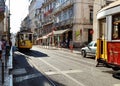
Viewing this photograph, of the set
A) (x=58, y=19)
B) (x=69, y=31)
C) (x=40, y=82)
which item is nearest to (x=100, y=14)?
(x=40, y=82)

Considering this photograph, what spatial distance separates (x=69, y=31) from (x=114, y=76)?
1673 inches

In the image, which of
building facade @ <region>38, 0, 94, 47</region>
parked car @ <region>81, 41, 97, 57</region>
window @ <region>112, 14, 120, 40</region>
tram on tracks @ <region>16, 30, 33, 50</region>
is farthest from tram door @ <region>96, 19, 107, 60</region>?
building facade @ <region>38, 0, 94, 47</region>

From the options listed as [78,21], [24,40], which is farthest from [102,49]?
[78,21]

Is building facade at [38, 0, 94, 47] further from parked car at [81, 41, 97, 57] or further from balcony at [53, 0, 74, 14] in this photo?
parked car at [81, 41, 97, 57]

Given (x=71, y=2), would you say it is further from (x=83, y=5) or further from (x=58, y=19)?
(x=58, y=19)

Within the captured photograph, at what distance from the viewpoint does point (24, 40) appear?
4200 cm

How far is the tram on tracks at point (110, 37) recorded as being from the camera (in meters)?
13.8

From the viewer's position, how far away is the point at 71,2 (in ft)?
179

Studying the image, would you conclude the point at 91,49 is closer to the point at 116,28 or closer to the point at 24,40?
the point at 116,28

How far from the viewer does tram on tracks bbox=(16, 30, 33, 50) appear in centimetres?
4150

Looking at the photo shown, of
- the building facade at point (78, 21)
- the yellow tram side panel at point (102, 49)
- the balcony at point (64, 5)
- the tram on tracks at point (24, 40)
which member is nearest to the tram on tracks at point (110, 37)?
the yellow tram side panel at point (102, 49)

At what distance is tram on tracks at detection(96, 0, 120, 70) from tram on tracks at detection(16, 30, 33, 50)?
26.1 metres

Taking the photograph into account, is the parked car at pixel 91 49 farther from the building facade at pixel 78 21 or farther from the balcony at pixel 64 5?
the balcony at pixel 64 5

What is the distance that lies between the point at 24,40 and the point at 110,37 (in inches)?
1121
